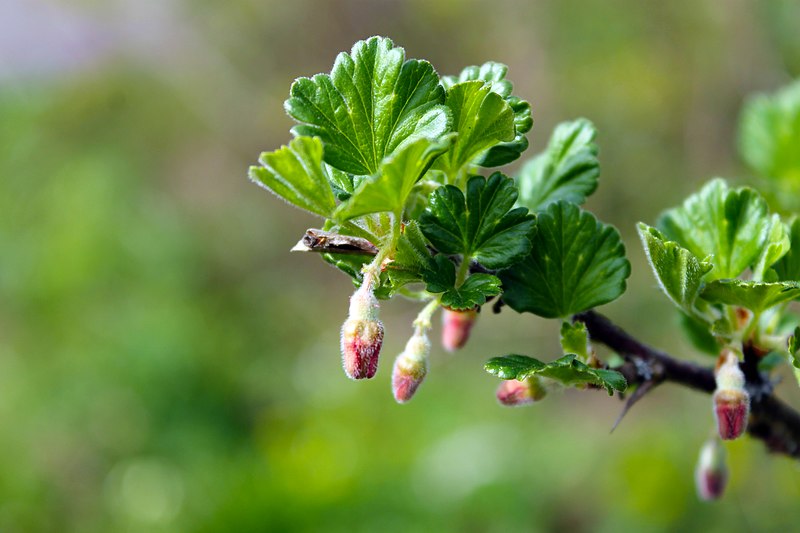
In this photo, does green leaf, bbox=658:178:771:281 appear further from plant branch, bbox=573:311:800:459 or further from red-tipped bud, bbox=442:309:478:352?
red-tipped bud, bbox=442:309:478:352

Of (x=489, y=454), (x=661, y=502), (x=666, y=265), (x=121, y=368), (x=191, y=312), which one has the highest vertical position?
(x=191, y=312)

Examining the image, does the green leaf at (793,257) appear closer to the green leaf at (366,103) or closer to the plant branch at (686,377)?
the plant branch at (686,377)

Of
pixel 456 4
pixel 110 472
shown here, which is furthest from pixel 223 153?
pixel 110 472

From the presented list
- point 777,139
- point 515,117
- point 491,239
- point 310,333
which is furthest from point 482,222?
point 310,333

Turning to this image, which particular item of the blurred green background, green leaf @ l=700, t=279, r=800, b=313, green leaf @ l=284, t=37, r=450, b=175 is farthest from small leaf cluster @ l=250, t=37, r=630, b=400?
the blurred green background

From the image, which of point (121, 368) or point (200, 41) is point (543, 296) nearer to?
point (121, 368)

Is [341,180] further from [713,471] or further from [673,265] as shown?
[713,471]
